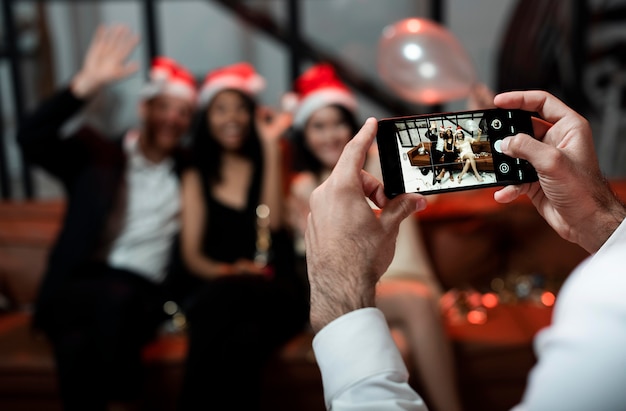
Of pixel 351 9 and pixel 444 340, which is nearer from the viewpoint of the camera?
pixel 444 340

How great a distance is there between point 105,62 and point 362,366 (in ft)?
5.25

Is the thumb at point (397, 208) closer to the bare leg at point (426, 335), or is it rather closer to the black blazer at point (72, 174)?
the bare leg at point (426, 335)

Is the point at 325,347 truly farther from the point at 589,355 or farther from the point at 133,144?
the point at 133,144

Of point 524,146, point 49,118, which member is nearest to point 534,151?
point 524,146

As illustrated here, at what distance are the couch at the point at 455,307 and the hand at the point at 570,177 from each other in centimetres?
106

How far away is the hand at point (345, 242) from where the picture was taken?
0.71 meters

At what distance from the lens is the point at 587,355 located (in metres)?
0.48

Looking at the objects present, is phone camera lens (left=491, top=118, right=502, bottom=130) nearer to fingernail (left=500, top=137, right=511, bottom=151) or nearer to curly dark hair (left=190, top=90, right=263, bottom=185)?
fingernail (left=500, top=137, right=511, bottom=151)

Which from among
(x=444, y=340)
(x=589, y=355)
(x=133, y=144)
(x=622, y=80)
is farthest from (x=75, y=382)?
(x=622, y=80)

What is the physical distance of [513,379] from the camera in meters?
1.81

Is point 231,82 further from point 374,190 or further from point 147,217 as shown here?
point 374,190

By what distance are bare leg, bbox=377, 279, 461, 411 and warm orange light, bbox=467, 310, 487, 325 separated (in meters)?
0.19

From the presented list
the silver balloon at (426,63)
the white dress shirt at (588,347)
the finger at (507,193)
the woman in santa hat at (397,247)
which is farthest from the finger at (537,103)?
the silver balloon at (426,63)

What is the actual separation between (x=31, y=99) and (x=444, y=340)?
2.22 m
